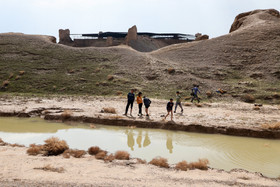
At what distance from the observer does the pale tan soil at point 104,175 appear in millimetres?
5793

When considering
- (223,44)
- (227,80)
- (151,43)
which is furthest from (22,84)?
(151,43)

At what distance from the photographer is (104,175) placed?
20.8 feet

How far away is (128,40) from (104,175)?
5324 cm

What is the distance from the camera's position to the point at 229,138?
456 inches

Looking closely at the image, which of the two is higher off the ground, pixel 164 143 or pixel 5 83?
pixel 5 83

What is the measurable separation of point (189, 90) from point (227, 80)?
603 cm

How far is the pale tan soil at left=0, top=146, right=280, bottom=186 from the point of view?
228 inches

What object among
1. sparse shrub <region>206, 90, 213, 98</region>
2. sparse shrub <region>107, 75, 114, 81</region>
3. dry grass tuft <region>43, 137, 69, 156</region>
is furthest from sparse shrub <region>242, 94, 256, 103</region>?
dry grass tuft <region>43, 137, 69, 156</region>

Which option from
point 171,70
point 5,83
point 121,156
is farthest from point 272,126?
point 5,83

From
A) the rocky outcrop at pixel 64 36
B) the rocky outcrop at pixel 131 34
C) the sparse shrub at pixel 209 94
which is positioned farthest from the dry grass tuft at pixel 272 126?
the rocky outcrop at pixel 64 36

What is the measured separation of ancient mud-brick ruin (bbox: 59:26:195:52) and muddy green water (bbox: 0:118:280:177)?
46378 mm

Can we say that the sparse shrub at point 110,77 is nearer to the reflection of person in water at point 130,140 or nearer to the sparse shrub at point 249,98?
the sparse shrub at point 249,98

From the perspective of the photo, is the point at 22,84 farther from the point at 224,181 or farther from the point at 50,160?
the point at 224,181

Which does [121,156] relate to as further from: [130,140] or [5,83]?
[5,83]
